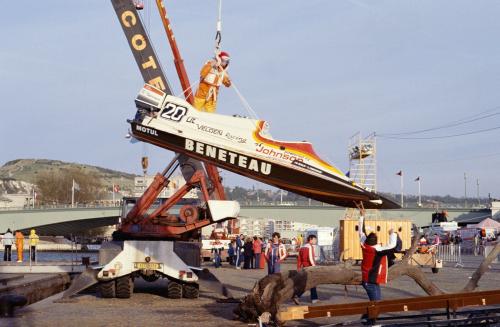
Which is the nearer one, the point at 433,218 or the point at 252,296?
the point at 252,296

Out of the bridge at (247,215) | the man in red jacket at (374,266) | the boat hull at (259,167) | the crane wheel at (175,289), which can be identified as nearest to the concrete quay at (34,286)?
the crane wheel at (175,289)

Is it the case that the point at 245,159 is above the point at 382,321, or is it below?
above

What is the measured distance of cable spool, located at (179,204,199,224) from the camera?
76.3 ft

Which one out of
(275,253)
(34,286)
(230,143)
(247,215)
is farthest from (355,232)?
(247,215)

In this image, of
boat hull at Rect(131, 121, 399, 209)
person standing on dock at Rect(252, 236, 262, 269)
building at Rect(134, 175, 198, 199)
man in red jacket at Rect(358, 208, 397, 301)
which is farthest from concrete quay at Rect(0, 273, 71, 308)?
person standing on dock at Rect(252, 236, 262, 269)

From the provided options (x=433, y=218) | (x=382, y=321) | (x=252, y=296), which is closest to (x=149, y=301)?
(x=252, y=296)

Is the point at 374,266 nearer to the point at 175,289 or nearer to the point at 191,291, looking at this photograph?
the point at 191,291

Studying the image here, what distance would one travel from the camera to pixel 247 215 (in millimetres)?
99875

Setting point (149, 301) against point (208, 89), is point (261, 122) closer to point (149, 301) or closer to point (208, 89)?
point (208, 89)

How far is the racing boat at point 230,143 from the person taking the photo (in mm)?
21750

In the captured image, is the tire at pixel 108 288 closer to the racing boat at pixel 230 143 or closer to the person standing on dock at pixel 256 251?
the racing boat at pixel 230 143

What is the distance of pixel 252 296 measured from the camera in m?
14.3

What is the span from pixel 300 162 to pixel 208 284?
4128mm

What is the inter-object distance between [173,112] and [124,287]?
15.7 feet
